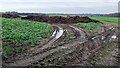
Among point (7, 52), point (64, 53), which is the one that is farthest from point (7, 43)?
point (64, 53)

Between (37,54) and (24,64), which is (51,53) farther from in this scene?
(24,64)

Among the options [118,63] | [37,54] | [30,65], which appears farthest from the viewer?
[37,54]

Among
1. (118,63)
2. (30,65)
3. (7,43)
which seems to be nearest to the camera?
(30,65)

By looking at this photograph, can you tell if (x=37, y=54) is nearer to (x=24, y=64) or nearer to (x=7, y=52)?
(x=7, y=52)

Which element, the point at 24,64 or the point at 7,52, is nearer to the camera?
the point at 24,64

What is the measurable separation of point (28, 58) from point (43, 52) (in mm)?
1504

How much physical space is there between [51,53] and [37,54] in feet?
2.11

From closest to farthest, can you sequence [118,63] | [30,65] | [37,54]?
1. [30,65]
2. [118,63]
3. [37,54]

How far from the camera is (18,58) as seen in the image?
35.0ft

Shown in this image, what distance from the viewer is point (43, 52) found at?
39.4 feet

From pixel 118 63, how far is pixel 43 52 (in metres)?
3.39

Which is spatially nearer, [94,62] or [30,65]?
[30,65]

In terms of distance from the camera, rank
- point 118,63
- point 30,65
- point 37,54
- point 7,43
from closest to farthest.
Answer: point 30,65
point 118,63
point 37,54
point 7,43

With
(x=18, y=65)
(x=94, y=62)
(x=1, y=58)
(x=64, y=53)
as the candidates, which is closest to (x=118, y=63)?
(x=94, y=62)
